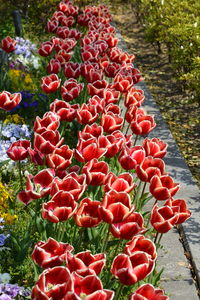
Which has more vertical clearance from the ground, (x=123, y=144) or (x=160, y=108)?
(x=123, y=144)

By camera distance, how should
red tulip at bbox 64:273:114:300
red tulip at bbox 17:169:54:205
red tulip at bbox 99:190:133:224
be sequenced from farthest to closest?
red tulip at bbox 17:169:54:205
red tulip at bbox 99:190:133:224
red tulip at bbox 64:273:114:300

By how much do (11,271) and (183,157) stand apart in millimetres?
2849

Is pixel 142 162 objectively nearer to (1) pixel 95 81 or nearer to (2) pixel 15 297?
(2) pixel 15 297

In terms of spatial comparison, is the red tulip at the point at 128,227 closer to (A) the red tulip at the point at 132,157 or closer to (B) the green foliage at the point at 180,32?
(A) the red tulip at the point at 132,157

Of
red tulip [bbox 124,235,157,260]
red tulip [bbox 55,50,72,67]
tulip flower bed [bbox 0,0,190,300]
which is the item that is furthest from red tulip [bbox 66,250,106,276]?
red tulip [bbox 55,50,72,67]

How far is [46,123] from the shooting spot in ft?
11.3

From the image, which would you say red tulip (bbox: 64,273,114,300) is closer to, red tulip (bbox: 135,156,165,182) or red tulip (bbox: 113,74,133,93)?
red tulip (bbox: 135,156,165,182)

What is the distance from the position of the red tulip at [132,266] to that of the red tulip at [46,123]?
1.36 metres

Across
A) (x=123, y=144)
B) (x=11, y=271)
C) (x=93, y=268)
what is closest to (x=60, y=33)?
(x=123, y=144)

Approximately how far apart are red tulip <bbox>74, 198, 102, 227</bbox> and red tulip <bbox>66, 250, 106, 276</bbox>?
0.39 meters

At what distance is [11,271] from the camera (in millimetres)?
3309

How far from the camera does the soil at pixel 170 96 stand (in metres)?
6.05

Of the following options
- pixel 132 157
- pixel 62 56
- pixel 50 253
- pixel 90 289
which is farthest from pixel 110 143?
pixel 62 56

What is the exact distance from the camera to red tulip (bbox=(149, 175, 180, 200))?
2867 mm
